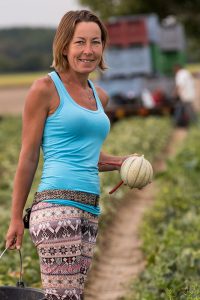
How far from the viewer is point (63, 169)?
3.79 m

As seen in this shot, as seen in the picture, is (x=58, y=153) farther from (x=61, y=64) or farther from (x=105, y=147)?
(x=105, y=147)

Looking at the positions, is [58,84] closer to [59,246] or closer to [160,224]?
[59,246]

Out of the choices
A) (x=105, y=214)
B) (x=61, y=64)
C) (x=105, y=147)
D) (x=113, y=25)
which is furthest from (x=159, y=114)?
(x=61, y=64)

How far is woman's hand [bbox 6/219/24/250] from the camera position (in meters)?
3.79

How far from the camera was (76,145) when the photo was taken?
381 cm

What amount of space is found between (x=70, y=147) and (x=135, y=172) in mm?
392

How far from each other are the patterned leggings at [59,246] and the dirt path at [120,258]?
2.96m

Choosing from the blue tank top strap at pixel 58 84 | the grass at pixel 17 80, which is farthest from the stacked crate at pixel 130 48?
the grass at pixel 17 80

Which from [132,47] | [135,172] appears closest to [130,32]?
[132,47]

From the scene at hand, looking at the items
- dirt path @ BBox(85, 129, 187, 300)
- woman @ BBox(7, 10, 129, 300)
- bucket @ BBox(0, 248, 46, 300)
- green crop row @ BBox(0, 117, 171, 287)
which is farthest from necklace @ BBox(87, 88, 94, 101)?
dirt path @ BBox(85, 129, 187, 300)

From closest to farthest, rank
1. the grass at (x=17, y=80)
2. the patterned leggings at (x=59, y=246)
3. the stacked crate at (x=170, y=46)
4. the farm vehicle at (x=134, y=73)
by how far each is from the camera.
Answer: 1. the patterned leggings at (x=59, y=246)
2. the farm vehicle at (x=134, y=73)
3. the stacked crate at (x=170, y=46)
4. the grass at (x=17, y=80)

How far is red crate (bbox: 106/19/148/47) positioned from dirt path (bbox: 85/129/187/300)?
12044 mm

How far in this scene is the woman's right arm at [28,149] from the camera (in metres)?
3.79

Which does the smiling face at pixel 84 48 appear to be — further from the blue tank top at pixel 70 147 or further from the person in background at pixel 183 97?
the person in background at pixel 183 97
